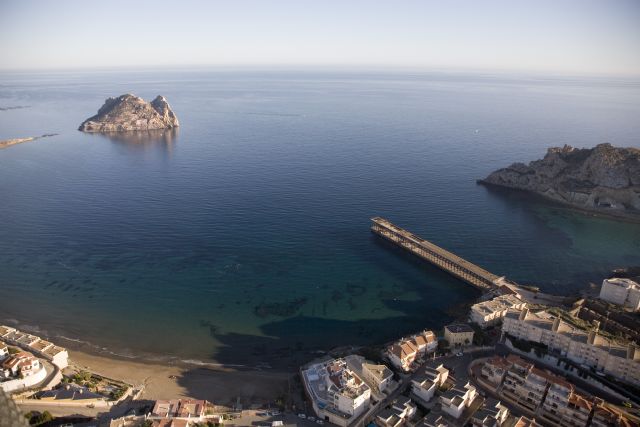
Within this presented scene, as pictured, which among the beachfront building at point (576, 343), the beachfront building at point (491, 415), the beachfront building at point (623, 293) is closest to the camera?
the beachfront building at point (491, 415)

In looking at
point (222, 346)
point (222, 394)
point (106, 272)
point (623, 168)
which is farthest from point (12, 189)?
point (623, 168)

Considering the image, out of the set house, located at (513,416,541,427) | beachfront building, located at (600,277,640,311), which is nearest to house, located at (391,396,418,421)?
house, located at (513,416,541,427)

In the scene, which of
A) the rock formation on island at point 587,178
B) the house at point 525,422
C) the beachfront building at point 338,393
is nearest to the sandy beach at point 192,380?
the beachfront building at point 338,393

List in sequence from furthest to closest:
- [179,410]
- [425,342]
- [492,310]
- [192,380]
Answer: [492,310], [425,342], [192,380], [179,410]

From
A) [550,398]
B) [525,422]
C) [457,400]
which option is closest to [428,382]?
[457,400]

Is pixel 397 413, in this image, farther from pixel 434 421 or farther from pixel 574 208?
pixel 574 208

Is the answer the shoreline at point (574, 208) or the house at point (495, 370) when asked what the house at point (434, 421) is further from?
the shoreline at point (574, 208)
